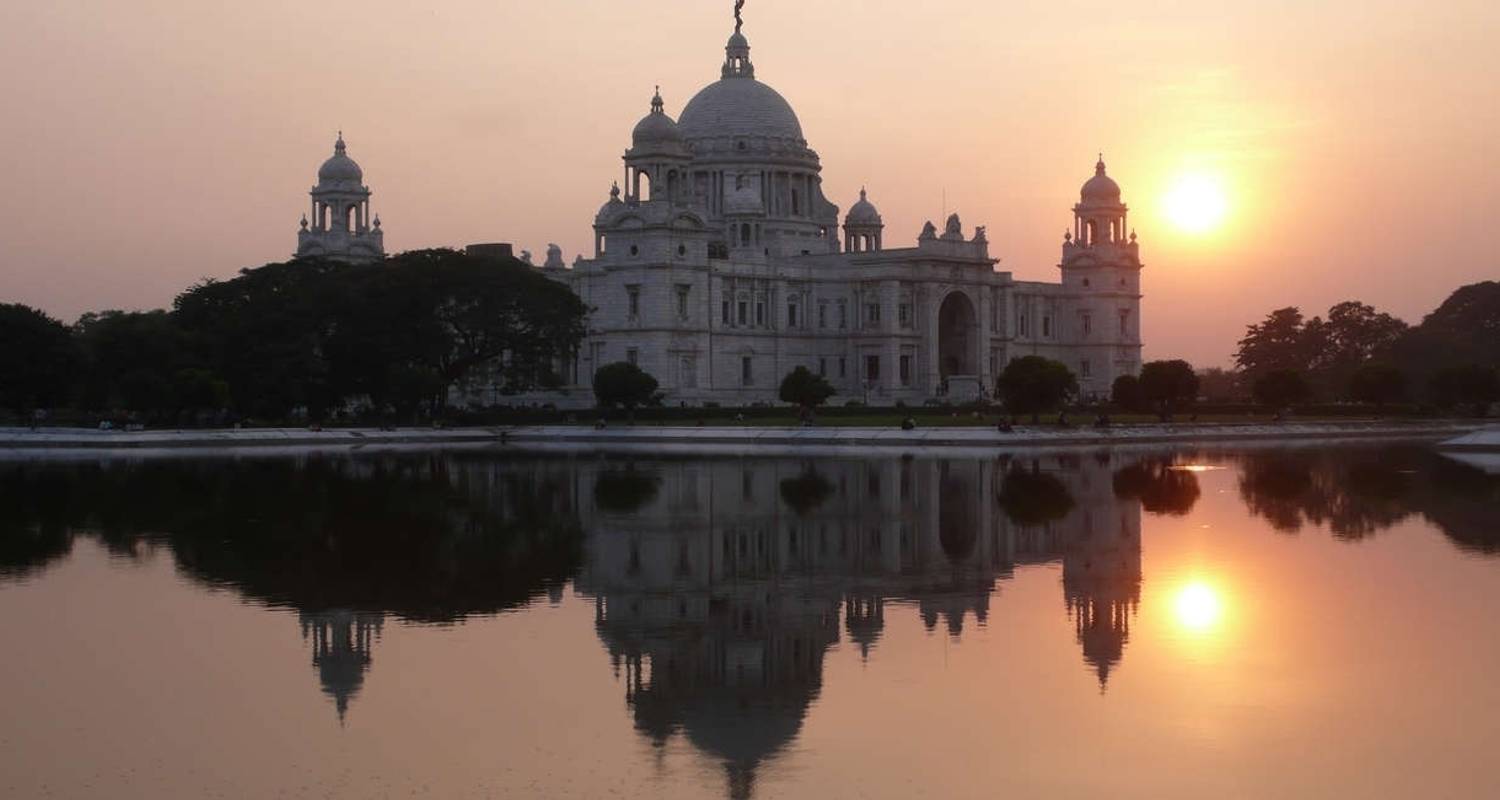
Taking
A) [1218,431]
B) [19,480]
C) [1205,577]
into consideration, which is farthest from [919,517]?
[1218,431]

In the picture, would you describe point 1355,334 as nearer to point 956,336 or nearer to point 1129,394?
point 956,336

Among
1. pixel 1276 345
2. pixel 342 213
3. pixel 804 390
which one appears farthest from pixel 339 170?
pixel 1276 345

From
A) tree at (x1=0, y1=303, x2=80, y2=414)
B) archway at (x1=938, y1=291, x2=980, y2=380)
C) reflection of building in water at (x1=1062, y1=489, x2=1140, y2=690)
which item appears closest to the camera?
reflection of building in water at (x1=1062, y1=489, x2=1140, y2=690)

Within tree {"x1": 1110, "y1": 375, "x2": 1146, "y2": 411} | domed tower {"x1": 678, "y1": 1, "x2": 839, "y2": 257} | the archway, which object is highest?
domed tower {"x1": 678, "y1": 1, "x2": 839, "y2": 257}

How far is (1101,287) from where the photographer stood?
131625 millimetres

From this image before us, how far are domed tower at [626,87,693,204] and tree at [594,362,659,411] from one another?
18.3 metres

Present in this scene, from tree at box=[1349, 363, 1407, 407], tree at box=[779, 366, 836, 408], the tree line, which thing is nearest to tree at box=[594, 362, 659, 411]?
the tree line

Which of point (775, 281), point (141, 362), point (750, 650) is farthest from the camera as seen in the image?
point (775, 281)

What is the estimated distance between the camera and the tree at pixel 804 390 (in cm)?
8931

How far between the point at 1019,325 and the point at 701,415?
44.2 metres

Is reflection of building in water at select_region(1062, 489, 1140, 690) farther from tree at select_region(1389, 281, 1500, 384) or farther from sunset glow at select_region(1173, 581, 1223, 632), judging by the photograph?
tree at select_region(1389, 281, 1500, 384)

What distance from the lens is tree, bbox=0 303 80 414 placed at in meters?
82.6

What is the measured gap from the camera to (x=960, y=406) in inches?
3930

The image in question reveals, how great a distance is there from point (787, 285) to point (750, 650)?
91893 mm
